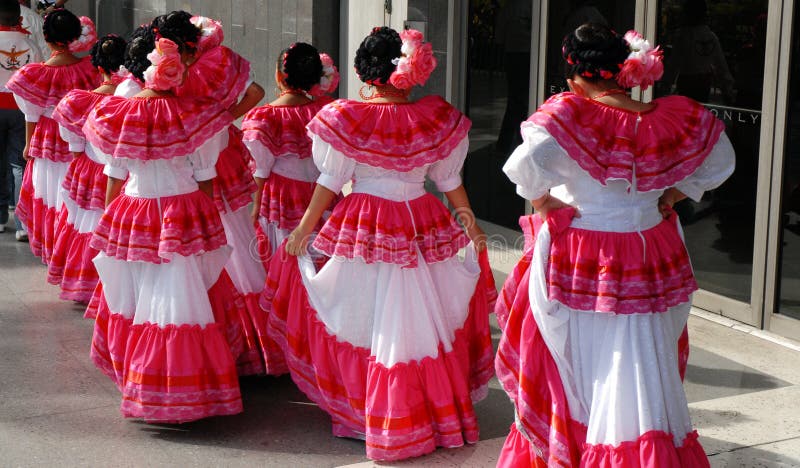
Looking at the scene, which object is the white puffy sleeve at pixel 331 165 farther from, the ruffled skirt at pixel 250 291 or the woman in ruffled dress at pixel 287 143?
the ruffled skirt at pixel 250 291

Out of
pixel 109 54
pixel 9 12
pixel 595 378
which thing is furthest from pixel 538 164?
pixel 9 12

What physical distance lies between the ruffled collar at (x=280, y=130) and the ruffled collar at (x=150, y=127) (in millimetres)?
605

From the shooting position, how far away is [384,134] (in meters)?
5.05

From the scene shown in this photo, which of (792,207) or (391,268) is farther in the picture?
(792,207)

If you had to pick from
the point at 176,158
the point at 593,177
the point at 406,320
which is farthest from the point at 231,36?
the point at 593,177

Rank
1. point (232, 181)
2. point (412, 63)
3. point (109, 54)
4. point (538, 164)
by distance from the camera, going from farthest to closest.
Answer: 1. point (109, 54)
2. point (232, 181)
3. point (412, 63)
4. point (538, 164)

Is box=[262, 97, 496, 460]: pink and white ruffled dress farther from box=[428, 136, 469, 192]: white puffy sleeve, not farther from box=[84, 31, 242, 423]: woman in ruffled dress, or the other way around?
box=[84, 31, 242, 423]: woman in ruffled dress

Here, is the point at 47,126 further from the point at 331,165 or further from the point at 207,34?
the point at 331,165

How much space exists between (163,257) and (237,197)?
85 cm

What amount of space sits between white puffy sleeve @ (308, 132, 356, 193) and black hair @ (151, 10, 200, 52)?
1063 millimetres

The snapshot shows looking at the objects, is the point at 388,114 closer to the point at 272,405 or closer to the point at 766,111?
the point at 272,405

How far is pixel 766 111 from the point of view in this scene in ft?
21.8

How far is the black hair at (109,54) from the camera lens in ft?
23.6

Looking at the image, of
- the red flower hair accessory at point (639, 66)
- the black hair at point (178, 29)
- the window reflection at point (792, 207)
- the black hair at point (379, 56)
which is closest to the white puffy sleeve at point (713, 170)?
the red flower hair accessory at point (639, 66)
